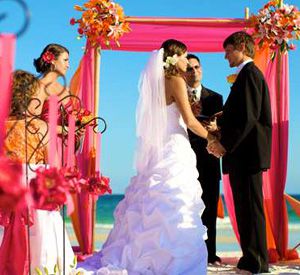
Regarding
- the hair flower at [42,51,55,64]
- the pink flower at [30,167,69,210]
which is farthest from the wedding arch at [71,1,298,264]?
the pink flower at [30,167,69,210]

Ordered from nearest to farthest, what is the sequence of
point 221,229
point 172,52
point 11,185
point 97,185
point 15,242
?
A: point 11,185 → point 97,185 → point 15,242 → point 172,52 → point 221,229

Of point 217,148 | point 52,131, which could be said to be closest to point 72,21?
point 217,148

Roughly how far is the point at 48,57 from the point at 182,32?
1.94 meters

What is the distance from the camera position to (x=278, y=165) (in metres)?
5.52

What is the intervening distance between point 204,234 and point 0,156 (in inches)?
125

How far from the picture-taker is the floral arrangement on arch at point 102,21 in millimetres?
5383

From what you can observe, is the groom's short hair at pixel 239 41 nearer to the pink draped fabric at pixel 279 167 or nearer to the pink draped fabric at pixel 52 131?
the pink draped fabric at pixel 279 167

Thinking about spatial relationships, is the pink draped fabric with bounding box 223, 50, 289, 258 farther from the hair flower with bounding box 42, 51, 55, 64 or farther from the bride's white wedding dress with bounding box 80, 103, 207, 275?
the hair flower with bounding box 42, 51, 55, 64

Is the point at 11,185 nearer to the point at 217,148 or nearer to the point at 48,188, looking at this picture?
the point at 48,188

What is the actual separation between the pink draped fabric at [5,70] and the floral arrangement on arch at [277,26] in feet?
14.0

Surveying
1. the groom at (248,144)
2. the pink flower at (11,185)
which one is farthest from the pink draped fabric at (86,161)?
the pink flower at (11,185)

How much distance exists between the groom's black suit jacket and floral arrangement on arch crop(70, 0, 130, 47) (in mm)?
1436

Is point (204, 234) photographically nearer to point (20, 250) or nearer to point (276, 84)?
point (20, 250)

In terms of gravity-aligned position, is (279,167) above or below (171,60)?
below
